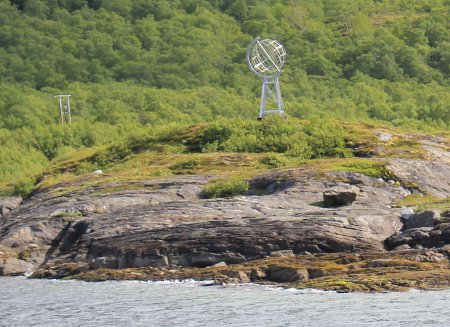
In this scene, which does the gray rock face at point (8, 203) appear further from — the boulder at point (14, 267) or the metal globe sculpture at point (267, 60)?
the metal globe sculpture at point (267, 60)

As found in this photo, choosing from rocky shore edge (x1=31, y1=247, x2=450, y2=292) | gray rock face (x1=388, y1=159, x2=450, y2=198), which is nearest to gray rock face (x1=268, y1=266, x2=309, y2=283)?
rocky shore edge (x1=31, y1=247, x2=450, y2=292)

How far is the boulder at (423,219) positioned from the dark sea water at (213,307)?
23.7 feet

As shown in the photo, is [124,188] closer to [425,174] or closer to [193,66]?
[425,174]

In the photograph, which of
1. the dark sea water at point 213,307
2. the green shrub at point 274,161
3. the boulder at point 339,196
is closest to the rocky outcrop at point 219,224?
the boulder at point 339,196

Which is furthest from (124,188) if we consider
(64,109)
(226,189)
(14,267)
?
(64,109)

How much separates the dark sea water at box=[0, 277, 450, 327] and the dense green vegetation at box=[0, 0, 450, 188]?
93.6 ft

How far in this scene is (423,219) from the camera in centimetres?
4234

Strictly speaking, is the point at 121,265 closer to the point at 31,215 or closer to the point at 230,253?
the point at 230,253

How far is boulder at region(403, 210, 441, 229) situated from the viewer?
41750 mm

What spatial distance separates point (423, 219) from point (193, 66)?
84647mm

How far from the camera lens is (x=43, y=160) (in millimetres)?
92812

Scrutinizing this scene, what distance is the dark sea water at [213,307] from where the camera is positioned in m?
32.3

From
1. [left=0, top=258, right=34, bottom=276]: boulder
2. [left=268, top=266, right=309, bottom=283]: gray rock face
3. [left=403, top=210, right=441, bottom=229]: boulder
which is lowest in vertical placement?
[left=0, top=258, right=34, bottom=276]: boulder

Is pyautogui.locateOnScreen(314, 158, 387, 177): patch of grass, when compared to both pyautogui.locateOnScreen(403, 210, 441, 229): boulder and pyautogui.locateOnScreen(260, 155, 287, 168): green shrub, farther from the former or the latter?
pyautogui.locateOnScreen(403, 210, 441, 229): boulder
